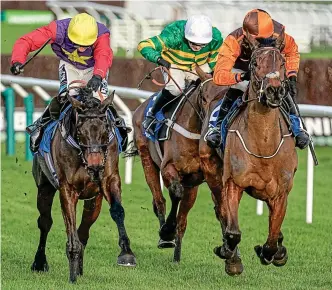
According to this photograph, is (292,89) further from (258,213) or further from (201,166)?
(258,213)

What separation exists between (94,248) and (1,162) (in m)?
6.12

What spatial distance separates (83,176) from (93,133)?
46 centimetres

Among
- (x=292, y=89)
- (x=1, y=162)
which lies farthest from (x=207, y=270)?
(x=1, y=162)

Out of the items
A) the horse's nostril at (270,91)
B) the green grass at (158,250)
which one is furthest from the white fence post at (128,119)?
the horse's nostril at (270,91)

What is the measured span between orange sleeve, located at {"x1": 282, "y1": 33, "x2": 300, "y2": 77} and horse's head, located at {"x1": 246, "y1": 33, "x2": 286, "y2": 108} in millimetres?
813

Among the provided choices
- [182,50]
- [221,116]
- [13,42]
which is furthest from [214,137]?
[13,42]

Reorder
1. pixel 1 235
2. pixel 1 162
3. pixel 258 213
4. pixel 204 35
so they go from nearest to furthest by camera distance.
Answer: pixel 204 35, pixel 1 235, pixel 258 213, pixel 1 162

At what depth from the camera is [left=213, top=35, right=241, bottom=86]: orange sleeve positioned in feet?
27.6

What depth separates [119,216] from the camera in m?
8.81

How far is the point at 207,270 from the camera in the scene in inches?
357

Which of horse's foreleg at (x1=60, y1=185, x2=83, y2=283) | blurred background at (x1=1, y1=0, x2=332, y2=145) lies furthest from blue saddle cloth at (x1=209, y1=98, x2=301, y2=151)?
blurred background at (x1=1, y1=0, x2=332, y2=145)

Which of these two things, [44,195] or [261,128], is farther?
[44,195]

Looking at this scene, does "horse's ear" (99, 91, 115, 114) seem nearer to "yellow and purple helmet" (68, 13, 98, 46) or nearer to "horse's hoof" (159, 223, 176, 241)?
"yellow and purple helmet" (68, 13, 98, 46)

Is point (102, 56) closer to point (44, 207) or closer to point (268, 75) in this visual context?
point (44, 207)
